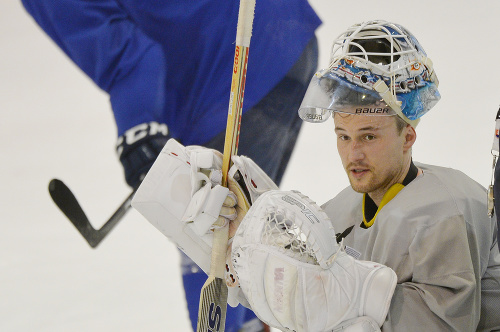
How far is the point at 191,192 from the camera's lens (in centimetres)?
150

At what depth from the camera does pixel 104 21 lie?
2365 millimetres

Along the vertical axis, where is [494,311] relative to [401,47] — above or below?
below

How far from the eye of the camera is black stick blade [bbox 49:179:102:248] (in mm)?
2455

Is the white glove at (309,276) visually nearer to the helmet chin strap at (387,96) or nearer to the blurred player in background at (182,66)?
the helmet chin strap at (387,96)

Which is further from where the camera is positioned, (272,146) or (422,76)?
(272,146)

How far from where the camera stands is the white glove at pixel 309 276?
1.14 metres

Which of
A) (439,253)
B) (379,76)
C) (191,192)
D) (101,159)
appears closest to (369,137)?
(379,76)

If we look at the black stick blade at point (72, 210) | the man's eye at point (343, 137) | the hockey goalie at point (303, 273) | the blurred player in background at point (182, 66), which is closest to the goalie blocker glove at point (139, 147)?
the blurred player in background at point (182, 66)

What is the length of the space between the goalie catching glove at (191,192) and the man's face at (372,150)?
23 centimetres

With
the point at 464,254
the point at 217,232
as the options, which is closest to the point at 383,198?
the point at 464,254

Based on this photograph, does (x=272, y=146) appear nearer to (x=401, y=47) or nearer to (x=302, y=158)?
(x=302, y=158)

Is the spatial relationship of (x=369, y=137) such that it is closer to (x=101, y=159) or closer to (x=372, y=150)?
(x=372, y=150)

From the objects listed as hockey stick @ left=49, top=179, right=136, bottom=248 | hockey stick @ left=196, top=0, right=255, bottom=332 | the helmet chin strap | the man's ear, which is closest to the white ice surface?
hockey stick @ left=49, top=179, right=136, bottom=248

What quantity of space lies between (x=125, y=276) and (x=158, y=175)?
100cm
